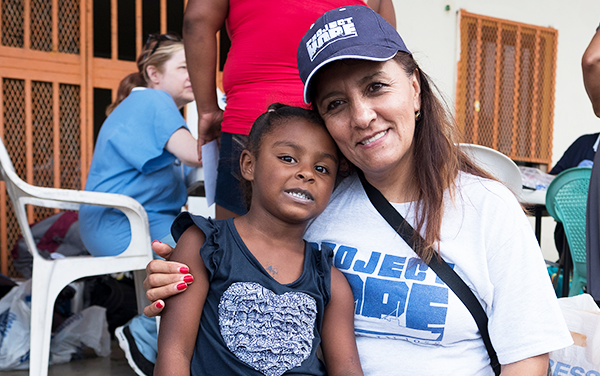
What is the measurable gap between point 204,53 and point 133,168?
0.91 m

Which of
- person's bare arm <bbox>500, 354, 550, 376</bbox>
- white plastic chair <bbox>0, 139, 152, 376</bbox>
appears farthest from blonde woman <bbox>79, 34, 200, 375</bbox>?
person's bare arm <bbox>500, 354, 550, 376</bbox>

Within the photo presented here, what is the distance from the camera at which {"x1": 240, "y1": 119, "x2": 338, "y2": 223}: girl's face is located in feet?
4.41

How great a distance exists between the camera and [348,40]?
1.21 m

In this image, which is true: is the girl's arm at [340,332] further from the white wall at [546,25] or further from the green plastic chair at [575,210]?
the white wall at [546,25]

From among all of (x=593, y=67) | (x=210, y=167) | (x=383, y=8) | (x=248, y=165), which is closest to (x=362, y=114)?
(x=248, y=165)

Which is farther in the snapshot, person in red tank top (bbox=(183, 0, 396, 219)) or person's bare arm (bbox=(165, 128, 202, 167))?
person's bare arm (bbox=(165, 128, 202, 167))

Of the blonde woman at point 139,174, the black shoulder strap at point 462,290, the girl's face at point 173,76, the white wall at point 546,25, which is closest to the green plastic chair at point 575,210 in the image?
the black shoulder strap at point 462,290

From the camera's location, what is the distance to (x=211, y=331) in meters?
1.24

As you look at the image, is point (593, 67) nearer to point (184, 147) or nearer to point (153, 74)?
point (184, 147)

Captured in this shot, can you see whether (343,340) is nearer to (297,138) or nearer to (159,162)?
(297,138)

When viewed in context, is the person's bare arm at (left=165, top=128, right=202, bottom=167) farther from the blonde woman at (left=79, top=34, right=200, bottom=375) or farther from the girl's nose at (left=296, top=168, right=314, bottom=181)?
the girl's nose at (left=296, top=168, right=314, bottom=181)

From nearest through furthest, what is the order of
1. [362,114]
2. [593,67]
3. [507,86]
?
[362,114], [593,67], [507,86]

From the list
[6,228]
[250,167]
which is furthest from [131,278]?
[250,167]

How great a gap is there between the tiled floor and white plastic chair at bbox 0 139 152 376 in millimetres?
584
